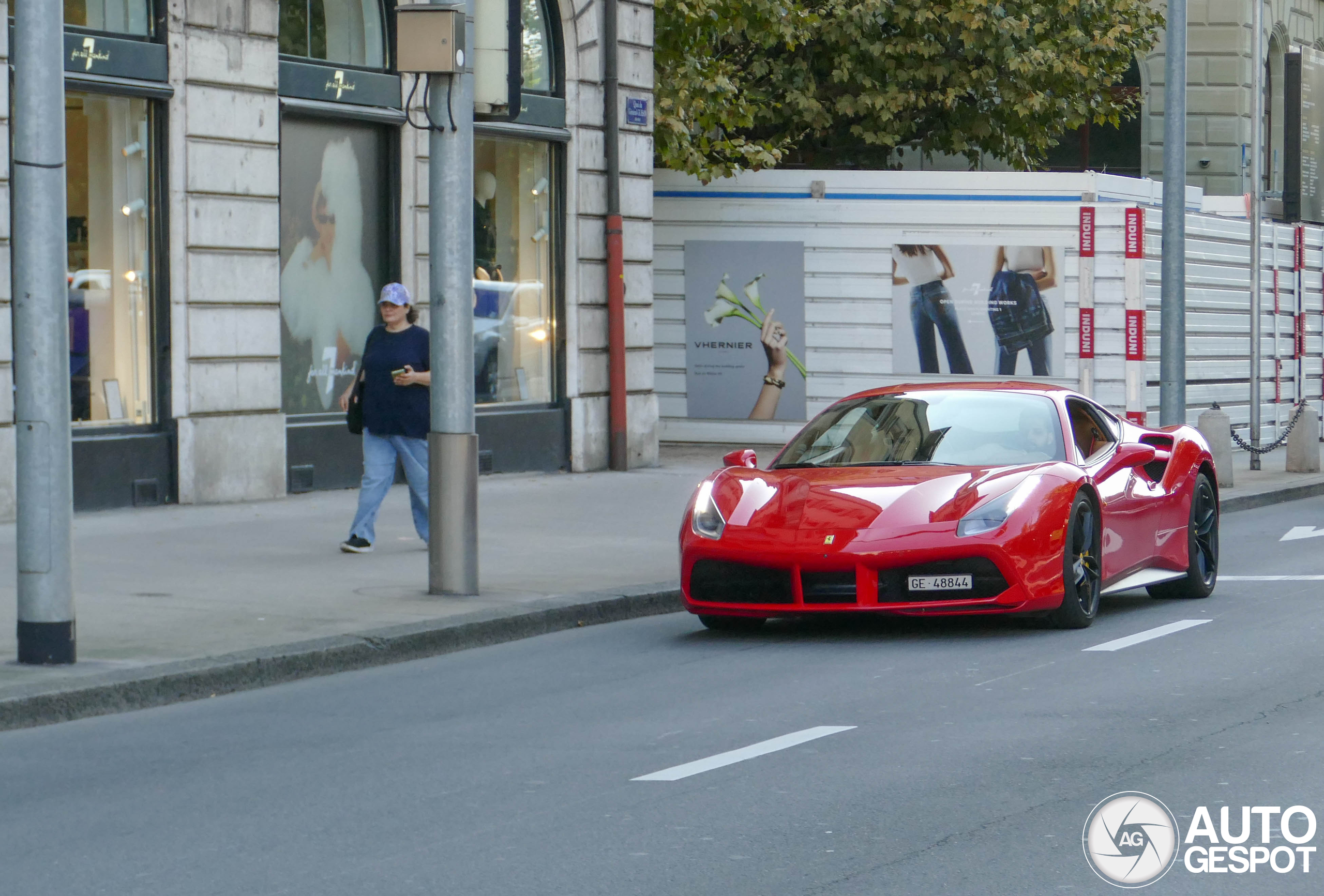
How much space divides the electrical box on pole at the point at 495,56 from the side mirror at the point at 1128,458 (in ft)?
12.2

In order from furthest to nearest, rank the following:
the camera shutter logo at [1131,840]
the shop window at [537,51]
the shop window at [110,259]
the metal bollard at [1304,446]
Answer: the metal bollard at [1304,446]
the shop window at [537,51]
the shop window at [110,259]
the camera shutter logo at [1131,840]

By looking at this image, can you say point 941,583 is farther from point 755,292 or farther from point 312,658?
point 755,292

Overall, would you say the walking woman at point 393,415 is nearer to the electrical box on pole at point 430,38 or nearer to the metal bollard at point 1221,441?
the electrical box on pole at point 430,38

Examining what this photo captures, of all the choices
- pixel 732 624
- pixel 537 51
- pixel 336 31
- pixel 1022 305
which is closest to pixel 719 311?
pixel 1022 305

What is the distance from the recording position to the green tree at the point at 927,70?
2778 centimetres

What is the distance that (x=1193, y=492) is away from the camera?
445 inches

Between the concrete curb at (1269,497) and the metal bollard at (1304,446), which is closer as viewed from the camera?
the concrete curb at (1269,497)

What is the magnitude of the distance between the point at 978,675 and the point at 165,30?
9.48m

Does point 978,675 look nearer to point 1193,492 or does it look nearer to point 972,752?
point 972,752

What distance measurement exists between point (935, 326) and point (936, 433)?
12.7 meters

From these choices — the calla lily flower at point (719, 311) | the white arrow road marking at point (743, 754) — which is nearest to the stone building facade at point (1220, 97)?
the calla lily flower at point (719, 311)

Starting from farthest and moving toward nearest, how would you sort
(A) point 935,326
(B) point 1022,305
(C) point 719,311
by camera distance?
1. (C) point 719,311
2. (A) point 935,326
3. (B) point 1022,305

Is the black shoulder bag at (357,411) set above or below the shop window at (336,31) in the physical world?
below

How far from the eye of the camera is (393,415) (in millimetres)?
12672
